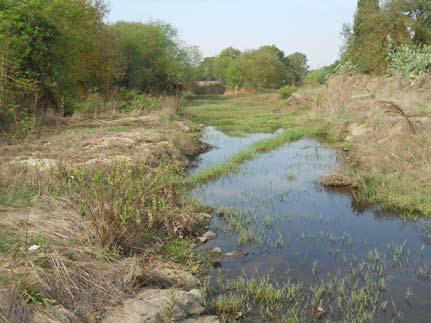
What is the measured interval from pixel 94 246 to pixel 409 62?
81.3ft

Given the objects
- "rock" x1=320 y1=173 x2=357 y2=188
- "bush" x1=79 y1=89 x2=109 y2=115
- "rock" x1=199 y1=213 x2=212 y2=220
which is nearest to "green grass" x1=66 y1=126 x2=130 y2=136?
"bush" x1=79 y1=89 x2=109 y2=115

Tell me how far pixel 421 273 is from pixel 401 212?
8.83 ft

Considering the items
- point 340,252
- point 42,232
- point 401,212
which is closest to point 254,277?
point 340,252

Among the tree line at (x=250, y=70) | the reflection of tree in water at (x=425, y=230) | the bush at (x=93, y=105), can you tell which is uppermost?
the tree line at (x=250, y=70)

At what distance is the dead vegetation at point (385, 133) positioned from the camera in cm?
909

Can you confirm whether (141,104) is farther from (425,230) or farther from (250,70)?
(250,70)

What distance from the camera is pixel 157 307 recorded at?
439cm

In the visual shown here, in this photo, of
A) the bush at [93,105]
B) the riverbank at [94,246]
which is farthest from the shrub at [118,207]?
the bush at [93,105]

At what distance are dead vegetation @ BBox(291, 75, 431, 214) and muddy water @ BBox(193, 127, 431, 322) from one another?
2.52 feet

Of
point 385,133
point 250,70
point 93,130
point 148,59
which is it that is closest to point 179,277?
point 385,133

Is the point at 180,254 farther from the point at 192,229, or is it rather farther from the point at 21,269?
the point at 21,269

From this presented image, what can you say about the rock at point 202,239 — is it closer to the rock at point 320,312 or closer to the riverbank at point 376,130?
the rock at point 320,312

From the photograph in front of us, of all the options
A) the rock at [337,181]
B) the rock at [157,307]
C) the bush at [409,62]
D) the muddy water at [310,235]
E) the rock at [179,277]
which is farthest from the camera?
the bush at [409,62]

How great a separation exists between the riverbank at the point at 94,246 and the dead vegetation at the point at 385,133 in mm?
4171
